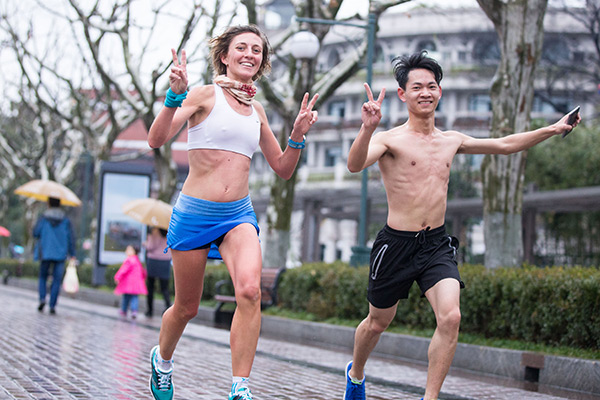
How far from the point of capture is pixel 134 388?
6.34 m

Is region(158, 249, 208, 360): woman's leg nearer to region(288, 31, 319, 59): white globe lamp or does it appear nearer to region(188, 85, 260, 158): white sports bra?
region(188, 85, 260, 158): white sports bra

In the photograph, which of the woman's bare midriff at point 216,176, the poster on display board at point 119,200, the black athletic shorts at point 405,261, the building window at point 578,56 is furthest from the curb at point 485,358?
the building window at point 578,56

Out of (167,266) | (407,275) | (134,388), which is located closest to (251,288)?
(407,275)

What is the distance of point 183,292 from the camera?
4988 millimetres

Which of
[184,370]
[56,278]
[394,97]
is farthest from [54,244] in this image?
[394,97]

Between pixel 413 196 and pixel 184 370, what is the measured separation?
3.08 metres

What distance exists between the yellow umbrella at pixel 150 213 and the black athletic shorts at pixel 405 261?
9.81 metres

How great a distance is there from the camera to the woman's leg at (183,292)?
4938 mm

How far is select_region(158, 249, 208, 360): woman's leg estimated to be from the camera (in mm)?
4938

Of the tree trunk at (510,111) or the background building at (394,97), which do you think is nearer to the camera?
the tree trunk at (510,111)

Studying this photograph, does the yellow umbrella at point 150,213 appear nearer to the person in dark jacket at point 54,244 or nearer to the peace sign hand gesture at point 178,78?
the person in dark jacket at point 54,244

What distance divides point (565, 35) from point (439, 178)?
30067 millimetres

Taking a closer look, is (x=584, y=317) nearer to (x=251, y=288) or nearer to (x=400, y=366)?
(x=400, y=366)

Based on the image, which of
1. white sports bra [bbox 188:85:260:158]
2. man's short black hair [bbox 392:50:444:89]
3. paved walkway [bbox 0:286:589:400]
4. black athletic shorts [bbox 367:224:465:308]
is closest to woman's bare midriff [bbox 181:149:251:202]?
white sports bra [bbox 188:85:260:158]
